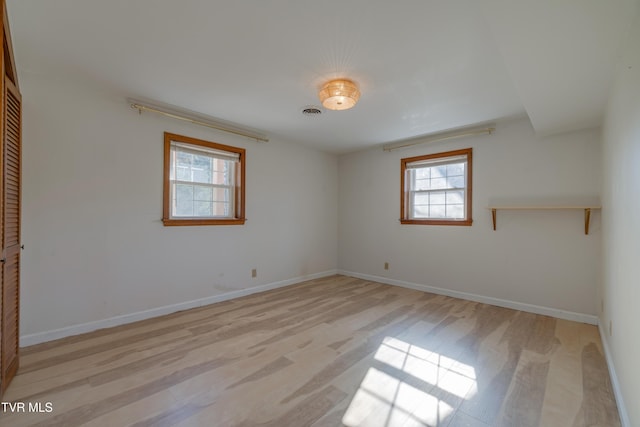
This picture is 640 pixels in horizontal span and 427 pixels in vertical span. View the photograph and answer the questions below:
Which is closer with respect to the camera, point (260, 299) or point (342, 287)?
point (260, 299)

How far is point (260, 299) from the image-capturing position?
3895mm

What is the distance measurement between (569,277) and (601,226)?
0.64 m

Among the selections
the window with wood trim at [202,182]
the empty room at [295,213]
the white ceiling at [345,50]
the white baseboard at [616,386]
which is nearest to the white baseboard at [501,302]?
the empty room at [295,213]

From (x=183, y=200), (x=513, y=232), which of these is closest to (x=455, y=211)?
(x=513, y=232)

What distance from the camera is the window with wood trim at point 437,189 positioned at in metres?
4.02

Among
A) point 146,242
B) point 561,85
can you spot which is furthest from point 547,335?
point 146,242

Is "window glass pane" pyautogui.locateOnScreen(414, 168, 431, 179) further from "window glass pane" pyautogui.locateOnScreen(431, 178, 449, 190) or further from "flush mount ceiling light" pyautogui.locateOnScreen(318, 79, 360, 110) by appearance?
"flush mount ceiling light" pyautogui.locateOnScreen(318, 79, 360, 110)

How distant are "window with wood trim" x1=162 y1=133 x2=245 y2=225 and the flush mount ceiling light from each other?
1829 mm

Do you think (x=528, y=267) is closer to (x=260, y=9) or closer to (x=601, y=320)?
(x=601, y=320)

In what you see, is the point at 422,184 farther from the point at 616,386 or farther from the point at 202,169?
the point at 202,169

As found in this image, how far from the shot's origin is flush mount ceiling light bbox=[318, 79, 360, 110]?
251cm

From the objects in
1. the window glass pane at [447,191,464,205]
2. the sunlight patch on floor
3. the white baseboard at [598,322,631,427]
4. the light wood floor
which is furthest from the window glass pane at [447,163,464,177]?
the sunlight patch on floor

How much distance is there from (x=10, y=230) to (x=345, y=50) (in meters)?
2.67

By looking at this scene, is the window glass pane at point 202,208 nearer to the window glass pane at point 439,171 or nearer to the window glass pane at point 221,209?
the window glass pane at point 221,209
